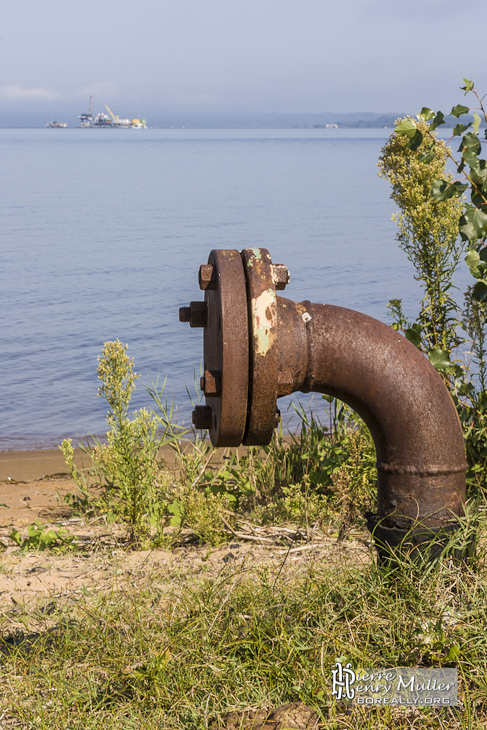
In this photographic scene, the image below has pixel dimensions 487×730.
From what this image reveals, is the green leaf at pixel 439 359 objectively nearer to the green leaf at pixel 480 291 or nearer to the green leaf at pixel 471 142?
the green leaf at pixel 480 291

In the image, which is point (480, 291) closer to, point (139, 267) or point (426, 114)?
point (426, 114)

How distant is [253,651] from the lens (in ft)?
7.48

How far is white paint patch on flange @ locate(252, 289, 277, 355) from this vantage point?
6.40 ft

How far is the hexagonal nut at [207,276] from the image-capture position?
2.03 meters

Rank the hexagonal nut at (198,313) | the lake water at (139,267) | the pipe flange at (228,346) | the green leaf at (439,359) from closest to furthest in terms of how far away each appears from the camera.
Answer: the pipe flange at (228,346), the hexagonal nut at (198,313), the green leaf at (439,359), the lake water at (139,267)

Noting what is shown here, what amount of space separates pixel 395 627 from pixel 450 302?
1.98 metres

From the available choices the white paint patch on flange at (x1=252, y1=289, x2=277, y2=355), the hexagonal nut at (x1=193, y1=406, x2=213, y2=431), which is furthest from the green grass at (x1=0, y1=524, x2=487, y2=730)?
the white paint patch on flange at (x1=252, y1=289, x2=277, y2=355)

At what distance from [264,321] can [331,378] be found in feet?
1.05

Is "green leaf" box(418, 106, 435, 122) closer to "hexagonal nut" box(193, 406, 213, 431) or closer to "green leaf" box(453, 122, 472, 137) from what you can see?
"green leaf" box(453, 122, 472, 137)

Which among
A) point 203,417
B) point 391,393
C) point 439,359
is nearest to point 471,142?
point 439,359

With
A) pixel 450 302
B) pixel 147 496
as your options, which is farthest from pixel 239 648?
pixel 450 302

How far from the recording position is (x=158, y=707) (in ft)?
6.92

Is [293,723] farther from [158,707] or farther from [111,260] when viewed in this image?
[111,260]
